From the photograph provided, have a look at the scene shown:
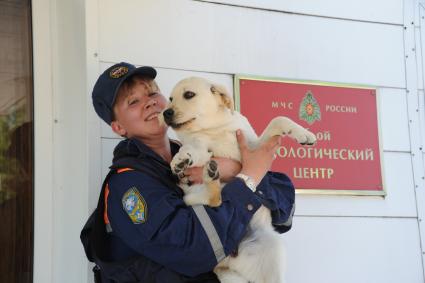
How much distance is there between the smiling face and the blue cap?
0.05 meters

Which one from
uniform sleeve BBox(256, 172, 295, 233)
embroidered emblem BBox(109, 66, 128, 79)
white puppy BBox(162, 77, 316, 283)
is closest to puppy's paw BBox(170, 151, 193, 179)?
white puppy BBox(162, 77, 316, 283)

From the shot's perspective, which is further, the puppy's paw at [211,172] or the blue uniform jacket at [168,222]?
the puppy's paw at [211,172]

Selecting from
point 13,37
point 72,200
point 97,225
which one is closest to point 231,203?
point 97,225

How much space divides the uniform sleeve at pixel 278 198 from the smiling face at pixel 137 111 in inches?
20.2

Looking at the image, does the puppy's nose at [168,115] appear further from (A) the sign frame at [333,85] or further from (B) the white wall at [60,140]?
(A) the sign frame at [333,85]

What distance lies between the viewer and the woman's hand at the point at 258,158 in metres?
2.45

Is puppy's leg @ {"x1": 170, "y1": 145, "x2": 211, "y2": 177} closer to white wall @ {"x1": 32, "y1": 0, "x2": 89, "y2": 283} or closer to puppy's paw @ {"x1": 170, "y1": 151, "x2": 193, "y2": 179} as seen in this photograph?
puppy's paw @ {"x1": 170, "y1": 151, "x2": 193, "y2": 179}

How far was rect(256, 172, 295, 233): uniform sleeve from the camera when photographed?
255cm

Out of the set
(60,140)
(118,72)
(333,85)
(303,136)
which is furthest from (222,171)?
(333,85)

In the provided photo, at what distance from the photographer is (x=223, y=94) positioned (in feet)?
8.87

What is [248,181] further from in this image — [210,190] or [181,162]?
[181,162]

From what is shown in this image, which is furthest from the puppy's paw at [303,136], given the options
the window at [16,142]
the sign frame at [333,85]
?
the window at [16,142]

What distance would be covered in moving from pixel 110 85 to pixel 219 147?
0.54 meters

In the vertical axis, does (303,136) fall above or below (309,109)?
below
